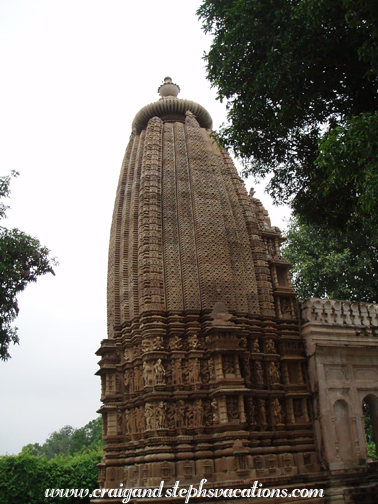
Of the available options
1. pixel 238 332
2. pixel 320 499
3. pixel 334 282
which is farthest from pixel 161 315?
pixel 334 282

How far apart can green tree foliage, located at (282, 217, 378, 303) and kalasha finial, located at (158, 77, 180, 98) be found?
7.41 meters

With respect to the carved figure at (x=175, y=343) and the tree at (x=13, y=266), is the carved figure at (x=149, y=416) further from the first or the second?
the tree at (x=13, y=266)

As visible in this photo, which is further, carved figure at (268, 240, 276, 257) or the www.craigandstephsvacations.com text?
carved figure at (268, 240, 276, 257)

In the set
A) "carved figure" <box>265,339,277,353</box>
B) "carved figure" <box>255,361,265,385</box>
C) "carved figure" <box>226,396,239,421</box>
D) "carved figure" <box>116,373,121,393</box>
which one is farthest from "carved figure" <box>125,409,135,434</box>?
"carved figure" <box>265,339,277,353</box>

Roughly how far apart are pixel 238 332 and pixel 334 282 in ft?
37.4

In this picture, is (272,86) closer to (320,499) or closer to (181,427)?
(181,427)

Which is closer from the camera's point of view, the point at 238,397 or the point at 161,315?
the point at 238,397

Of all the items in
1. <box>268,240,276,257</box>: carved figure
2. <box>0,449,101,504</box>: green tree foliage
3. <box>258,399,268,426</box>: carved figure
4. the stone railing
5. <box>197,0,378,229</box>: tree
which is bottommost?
<box>0,449,101,504</box>: green tree foliage

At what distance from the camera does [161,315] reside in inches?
424

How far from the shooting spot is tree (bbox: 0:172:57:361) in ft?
42.2

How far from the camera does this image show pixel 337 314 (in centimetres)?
1208

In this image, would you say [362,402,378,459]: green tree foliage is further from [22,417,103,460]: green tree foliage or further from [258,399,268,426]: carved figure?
[22,417,103,460]: green tree foliage

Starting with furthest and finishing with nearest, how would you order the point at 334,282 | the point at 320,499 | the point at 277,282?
the point at 334,282 → the point at 277,282 → the point at 320,499

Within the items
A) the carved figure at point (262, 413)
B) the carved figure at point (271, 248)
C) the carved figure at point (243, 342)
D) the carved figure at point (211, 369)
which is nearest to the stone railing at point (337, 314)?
the carved figure at point (271, 248)
